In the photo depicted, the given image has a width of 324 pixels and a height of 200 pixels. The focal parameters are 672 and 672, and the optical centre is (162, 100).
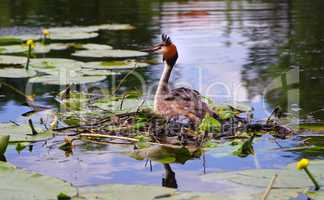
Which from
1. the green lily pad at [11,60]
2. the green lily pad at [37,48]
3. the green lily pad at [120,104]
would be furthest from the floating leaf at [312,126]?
the green lily pad at [37,48]

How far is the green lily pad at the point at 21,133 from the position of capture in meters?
5.75

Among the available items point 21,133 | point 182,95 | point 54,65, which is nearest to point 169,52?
point 182,95

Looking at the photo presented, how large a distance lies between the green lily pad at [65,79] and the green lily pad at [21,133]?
2120 mm

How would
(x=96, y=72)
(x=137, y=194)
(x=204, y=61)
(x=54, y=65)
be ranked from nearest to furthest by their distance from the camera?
1. (x=137, y=194)
2. (x=96, y=72)
3. (x=54, y=65)
4. (x=204, y=61)

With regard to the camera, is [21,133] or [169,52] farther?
[169,52]

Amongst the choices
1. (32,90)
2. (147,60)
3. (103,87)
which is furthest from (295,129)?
(147,60)

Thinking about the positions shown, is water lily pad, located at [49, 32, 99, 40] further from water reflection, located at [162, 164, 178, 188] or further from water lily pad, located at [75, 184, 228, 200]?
water lily pad, located at [75, 184, 228, 200]

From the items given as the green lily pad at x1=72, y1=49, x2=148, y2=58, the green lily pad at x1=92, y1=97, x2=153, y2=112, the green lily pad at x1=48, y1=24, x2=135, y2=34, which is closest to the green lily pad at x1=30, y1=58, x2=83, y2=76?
the green lily pad at x1=72, y1=49, x2=148, y2=58

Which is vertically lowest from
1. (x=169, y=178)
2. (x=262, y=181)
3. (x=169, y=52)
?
(x=169, y=178)

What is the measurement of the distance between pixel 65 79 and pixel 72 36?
4.65m

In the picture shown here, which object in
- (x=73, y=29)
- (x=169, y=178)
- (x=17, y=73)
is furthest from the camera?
(x=73, y=29)

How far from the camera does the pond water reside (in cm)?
514

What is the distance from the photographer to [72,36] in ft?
42.6

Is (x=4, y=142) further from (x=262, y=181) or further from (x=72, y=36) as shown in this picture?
(x=72, y=36)
